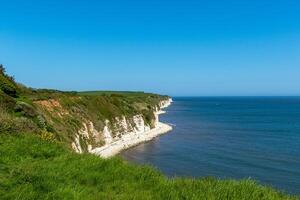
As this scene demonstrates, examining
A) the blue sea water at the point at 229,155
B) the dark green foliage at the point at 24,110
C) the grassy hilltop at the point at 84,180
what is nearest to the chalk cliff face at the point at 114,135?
the blue sea water at the point at 229,155

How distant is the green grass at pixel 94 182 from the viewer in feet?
32.0

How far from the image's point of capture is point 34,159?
13.2 meters

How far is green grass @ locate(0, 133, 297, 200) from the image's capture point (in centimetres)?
977

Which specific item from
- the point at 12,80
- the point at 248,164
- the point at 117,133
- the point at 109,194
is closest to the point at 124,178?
the point at 109,194

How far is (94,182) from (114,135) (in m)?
55.2

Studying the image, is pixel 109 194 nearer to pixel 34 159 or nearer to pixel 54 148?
pixel 34 159

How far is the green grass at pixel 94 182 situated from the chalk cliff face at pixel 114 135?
24811 millimetres

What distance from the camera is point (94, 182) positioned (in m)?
11.2

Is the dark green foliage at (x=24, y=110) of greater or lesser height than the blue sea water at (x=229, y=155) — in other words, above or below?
above

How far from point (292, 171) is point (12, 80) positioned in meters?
34.1

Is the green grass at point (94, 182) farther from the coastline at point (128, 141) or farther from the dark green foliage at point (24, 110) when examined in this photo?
the coastline at point (128, 141)

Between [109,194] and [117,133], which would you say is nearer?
[109,194]

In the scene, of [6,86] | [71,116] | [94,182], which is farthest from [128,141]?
[94,182]

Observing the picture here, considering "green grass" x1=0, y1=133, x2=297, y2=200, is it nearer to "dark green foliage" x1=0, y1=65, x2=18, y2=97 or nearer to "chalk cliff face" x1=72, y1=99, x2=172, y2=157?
"chalk cliff face" x1=72, y1=99, x2=172, y2=157
